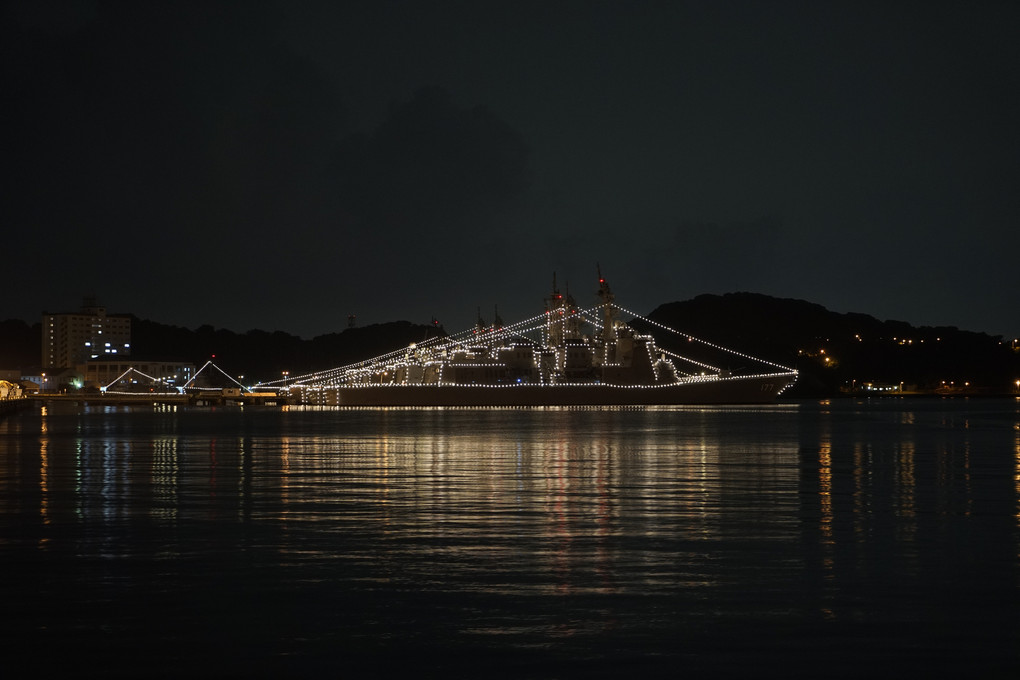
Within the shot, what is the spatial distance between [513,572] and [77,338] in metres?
165

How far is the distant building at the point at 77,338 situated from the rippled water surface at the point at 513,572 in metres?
150

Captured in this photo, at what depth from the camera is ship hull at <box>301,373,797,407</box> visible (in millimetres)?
90312

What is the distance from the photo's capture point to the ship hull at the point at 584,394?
90312 millimetres

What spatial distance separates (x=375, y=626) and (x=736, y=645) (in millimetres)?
2331

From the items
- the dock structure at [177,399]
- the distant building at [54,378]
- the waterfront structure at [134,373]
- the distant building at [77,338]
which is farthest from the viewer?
the distant building at [77,338]

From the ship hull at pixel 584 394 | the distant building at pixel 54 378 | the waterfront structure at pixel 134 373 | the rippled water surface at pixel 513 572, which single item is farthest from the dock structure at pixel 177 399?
the rippled water surface at pixel 513 572

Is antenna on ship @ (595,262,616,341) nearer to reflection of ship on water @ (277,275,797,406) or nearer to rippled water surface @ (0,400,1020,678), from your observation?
reflection of ship on water @ (277,275,797,406)

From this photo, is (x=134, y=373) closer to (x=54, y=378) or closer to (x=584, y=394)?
(x=54, y=378)

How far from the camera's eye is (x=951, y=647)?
21.2 feet

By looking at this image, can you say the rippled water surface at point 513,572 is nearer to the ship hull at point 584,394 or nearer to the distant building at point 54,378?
the ship hull at point 584,394

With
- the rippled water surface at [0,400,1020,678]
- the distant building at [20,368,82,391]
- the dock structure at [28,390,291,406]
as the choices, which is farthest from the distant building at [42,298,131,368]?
the rippled water surface at [0,400,1020,678]

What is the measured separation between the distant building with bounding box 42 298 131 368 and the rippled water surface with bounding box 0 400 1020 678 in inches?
5925

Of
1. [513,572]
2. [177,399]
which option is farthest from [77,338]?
[513,572]

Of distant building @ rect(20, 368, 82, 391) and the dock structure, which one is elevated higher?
distant building @ rect(20, 368, 82, 391)
